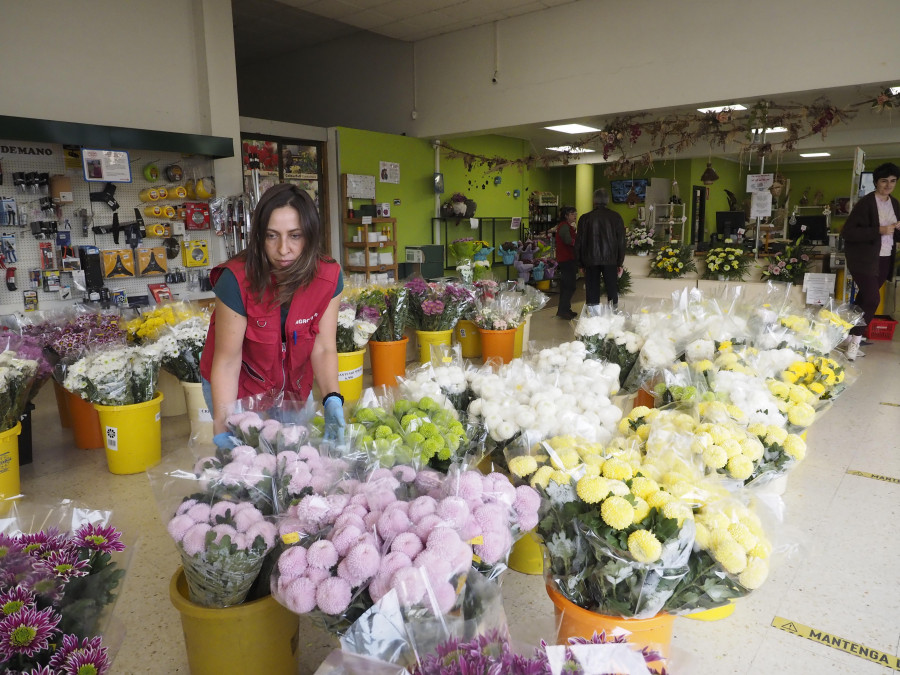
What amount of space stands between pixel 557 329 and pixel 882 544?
514cm

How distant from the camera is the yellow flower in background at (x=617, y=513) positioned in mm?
1272

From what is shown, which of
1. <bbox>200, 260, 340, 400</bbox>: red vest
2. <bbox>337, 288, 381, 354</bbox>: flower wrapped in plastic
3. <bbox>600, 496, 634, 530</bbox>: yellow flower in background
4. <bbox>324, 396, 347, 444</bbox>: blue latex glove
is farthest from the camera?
<bbox>337, 288, 381, 354</bbox>: flower wrapped in plastic

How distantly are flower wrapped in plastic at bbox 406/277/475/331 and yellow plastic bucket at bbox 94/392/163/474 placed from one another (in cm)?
214

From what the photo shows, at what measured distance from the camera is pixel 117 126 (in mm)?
5168

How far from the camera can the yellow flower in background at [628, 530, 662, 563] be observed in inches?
48.3

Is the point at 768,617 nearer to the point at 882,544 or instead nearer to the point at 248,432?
the point at 882,544

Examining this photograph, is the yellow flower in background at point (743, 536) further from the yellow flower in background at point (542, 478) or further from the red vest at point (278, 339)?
the red vest at point (278, 339)

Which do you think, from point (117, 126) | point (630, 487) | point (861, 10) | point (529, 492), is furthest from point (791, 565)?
point (117, 126)

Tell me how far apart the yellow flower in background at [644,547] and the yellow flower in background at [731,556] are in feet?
0.44

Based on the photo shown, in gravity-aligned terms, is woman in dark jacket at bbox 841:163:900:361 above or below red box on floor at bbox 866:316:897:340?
above

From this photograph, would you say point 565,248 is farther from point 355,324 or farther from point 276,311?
point 276,311

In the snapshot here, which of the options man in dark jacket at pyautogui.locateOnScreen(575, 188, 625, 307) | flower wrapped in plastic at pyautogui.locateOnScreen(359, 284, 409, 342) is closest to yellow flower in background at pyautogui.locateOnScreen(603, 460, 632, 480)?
flower wrapped in plastic at pyautogui.locateOnScreen(359, 284, 409, 342)

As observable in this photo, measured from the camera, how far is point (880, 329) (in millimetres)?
6527

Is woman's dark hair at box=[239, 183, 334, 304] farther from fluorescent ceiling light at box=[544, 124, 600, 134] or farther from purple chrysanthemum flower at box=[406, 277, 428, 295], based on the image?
fluorescent ceiling light at box=[544, 124, 600, 134]
